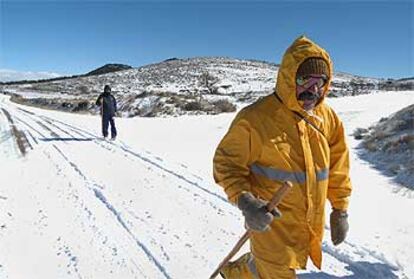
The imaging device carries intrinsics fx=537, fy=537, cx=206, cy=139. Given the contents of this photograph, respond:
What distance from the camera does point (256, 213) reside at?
2820mm

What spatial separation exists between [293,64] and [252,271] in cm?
133

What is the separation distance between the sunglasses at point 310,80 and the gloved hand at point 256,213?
703 mm

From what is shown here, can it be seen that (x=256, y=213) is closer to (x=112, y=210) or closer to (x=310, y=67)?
(x=310, y=67)

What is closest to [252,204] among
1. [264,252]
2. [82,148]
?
[264,252]

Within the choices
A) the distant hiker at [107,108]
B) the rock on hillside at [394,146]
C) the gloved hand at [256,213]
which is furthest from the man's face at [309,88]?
the distant hiker at [107,108]

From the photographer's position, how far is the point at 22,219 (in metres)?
6.81

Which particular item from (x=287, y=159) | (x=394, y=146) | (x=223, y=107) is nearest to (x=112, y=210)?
(x=287, y=159)

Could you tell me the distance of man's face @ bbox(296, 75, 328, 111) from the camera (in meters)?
3.05

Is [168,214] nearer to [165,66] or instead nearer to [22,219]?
[22,219]

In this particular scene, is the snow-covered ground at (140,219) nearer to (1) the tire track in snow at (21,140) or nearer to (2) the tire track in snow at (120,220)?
(2) the tire track in snow at (120,220)

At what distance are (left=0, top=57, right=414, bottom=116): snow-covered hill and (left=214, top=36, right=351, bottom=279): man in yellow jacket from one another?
24.4m

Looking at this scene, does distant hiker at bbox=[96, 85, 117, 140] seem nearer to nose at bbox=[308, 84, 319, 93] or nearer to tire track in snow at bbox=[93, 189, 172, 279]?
tire track in snow at bbox=[93, 189, 172, 279]

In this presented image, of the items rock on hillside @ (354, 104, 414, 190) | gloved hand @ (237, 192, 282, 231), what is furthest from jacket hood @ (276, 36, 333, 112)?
rock on hillside @ (354, 104, 414, 190)

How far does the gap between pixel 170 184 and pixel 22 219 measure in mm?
2778
